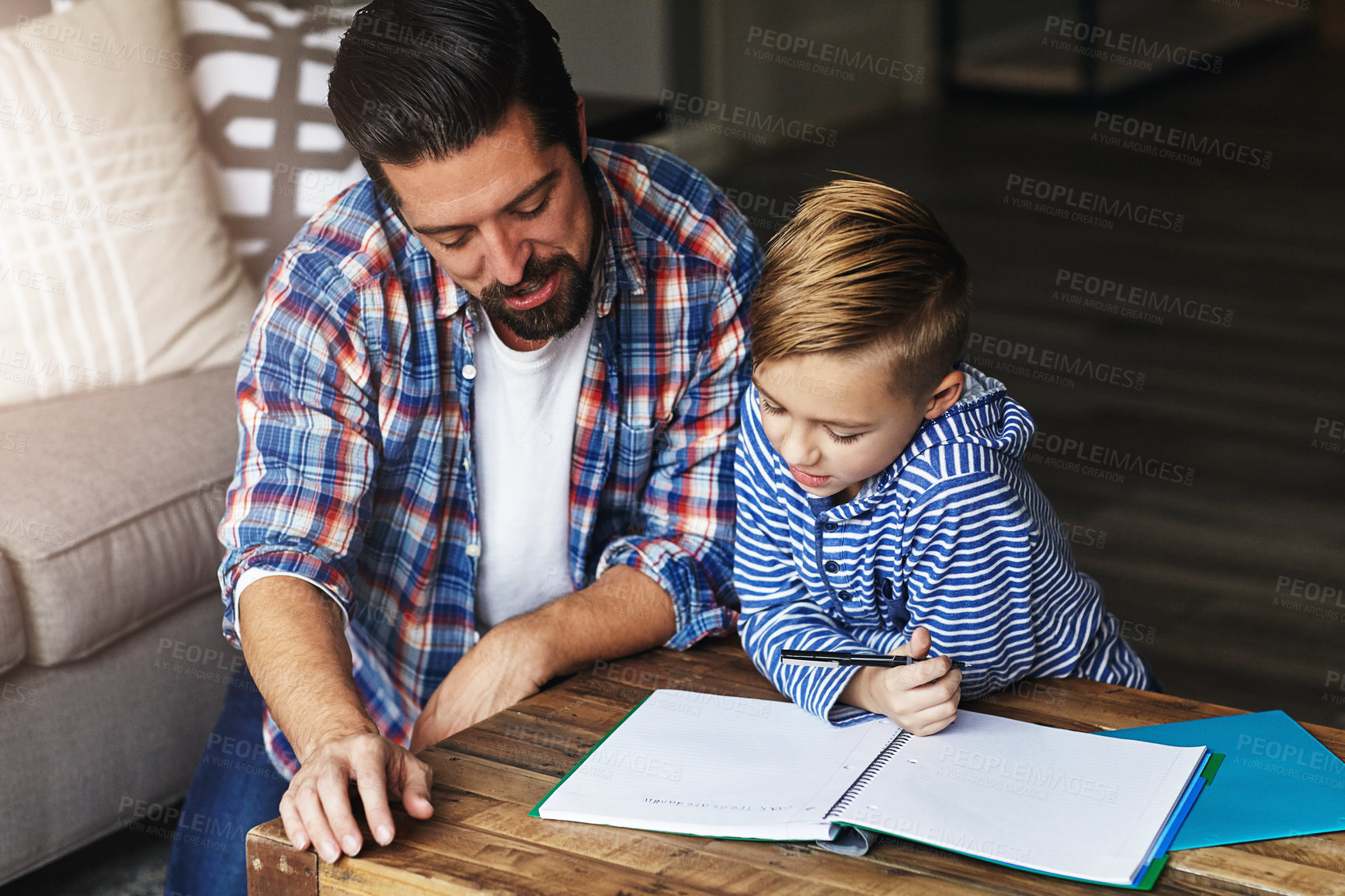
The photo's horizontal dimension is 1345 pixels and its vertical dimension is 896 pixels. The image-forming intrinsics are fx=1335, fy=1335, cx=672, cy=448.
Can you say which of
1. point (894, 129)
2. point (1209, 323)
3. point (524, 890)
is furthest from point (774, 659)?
point (894, 129)

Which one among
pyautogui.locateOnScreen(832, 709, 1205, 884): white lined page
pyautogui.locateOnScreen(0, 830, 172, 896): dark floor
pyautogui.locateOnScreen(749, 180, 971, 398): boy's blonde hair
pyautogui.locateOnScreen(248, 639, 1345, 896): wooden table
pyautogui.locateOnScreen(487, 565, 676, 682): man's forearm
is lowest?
pyautogui.locateOnScreen(0, 830, 172, 896): dark floor

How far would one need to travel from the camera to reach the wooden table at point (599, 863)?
0.87 m

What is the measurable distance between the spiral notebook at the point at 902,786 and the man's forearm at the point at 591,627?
18 cm

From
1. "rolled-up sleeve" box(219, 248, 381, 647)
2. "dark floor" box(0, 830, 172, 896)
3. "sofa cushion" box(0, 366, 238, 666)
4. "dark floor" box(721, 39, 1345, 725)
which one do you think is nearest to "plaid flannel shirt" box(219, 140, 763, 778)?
"rolled-up sleeve" box(219, 248, 381, 647)

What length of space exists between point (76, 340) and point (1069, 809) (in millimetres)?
1585

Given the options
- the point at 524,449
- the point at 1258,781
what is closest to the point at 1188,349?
the point at 524,449

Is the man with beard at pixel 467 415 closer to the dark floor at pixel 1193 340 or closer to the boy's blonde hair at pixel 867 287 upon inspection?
the boy's blonde hair at pixel 867 287

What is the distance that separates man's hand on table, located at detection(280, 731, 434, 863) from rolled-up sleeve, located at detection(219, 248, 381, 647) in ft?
0.96

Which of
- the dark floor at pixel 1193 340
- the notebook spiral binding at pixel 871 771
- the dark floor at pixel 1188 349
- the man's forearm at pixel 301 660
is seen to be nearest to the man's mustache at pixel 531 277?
the man's forearm at pixel 301 660

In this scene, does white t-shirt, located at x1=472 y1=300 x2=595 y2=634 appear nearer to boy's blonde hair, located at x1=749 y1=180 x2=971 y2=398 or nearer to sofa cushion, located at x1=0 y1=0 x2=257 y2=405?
boy's blonde hair, located at x1=749 y1=180 x2=971 y2=398

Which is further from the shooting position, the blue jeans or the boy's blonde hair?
the blue jeans

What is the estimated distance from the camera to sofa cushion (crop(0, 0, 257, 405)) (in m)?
1.92

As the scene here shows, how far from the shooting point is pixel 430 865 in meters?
0.90

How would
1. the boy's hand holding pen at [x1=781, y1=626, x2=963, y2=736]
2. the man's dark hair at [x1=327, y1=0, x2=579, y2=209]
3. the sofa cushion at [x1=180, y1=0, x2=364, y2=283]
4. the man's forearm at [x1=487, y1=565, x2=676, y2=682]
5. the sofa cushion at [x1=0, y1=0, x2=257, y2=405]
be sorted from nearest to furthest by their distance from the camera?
the boy's hand holding pen at [x1=781, y1=626, x2=963, y2=736]
the man's dark hair at [x1=327, y1=0, x2=579, y2=209]
the man's forearm at [x1=487, y1=565, x2=676, y2=682]
the sofa cushion at [x1=0, y1=0, x2=257, y2=405]
the sofa cushion at [x1=180, y1=0, x2=364, y2=283]
